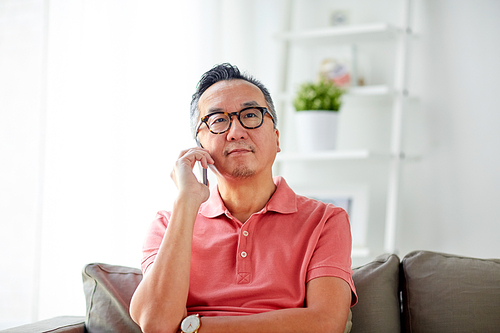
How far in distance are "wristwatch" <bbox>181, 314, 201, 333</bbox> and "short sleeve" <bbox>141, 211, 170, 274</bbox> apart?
250 mm

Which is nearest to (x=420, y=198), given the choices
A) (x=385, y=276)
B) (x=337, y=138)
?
(x=337, y=138)

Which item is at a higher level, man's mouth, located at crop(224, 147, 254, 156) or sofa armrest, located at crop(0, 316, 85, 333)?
man's mouth, located at crop(224, 147, 254, 156)

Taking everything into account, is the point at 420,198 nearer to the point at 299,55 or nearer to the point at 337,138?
the point at 337,138

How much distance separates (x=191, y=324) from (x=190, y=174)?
0.48 m

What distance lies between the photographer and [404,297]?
1.75 meters

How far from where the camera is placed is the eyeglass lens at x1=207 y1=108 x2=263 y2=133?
1.72 metres

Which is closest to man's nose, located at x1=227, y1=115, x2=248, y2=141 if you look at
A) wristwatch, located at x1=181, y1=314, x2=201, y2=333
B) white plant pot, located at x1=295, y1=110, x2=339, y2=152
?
wristwatch, located at x1=181, y1=314, x2=201, y2=333

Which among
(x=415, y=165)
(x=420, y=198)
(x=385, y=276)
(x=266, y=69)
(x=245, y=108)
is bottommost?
(x=385, y=276)

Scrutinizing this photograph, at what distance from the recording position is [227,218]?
1.71 metres

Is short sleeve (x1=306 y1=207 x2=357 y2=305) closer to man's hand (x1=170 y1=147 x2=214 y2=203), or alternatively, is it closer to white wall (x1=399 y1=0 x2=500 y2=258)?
man's hand (x1=170 y1=147 x2=214 y2=203)

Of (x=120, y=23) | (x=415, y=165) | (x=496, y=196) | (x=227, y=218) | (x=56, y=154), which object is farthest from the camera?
(x=415, y=165)

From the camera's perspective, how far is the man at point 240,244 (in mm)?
1418

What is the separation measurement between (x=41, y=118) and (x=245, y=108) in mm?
964

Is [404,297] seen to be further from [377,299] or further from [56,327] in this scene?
[56,327]
